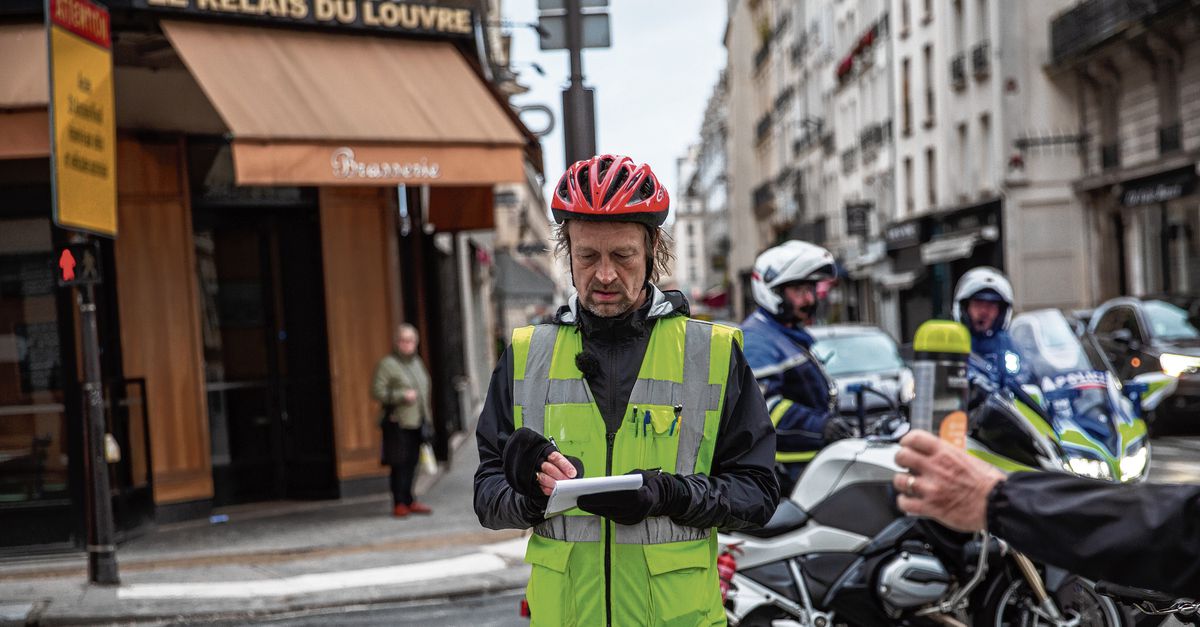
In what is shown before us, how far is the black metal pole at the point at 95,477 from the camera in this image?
884 cm

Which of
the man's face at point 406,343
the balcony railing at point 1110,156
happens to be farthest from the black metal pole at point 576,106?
the balcony railing at point 1110,156

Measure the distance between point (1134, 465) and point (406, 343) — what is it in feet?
24.9

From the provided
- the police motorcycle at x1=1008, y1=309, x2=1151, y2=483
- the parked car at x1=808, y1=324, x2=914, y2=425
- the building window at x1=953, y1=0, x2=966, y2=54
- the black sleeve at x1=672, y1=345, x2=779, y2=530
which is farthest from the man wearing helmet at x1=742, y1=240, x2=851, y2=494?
the building window at x1=953, y1=0, x2=966, y2=54

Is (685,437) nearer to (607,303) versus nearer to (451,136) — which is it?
(607,303)

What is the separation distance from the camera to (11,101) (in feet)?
30.7

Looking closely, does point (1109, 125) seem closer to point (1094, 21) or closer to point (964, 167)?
point (1094, 21)

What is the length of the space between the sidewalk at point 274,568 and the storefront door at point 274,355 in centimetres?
46

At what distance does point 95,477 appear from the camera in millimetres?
8828

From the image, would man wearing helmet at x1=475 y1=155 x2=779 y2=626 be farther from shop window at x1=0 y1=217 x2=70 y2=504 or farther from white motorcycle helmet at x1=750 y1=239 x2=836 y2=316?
shop window at x1=0 y1=217 x2=70 y2=504

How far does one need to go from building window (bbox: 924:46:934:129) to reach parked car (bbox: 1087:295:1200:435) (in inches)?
1006

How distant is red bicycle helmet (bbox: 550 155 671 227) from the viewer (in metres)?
2.90

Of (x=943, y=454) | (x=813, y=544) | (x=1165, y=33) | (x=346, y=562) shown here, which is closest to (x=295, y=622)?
(x=346, y=562)

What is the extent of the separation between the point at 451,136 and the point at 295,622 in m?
4.48

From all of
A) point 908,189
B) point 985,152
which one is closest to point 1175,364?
point 985,152
